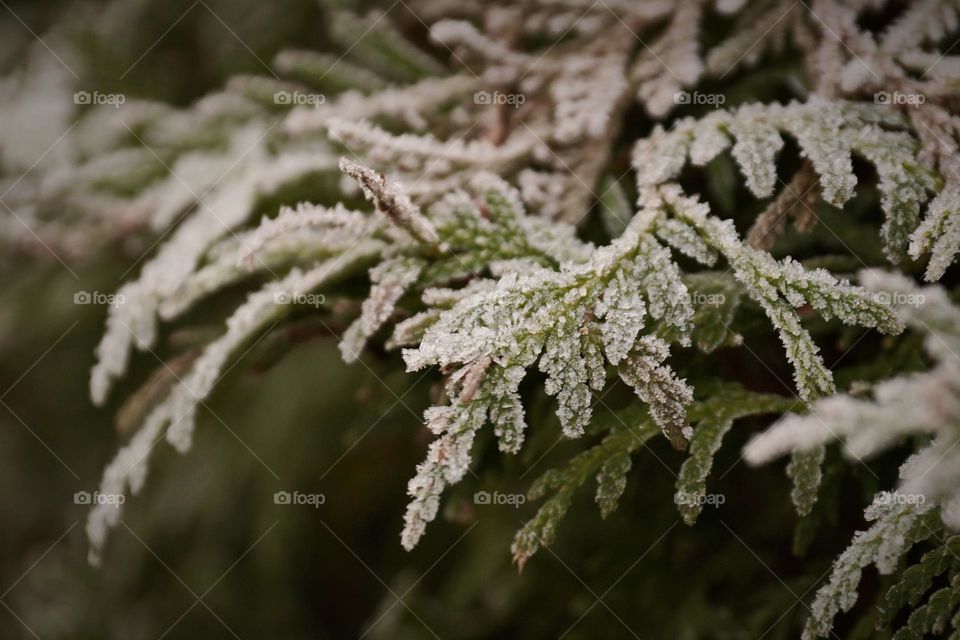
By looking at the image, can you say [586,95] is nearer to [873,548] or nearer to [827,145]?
[827,145]

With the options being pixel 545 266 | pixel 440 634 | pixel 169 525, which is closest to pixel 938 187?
pixel 545 266

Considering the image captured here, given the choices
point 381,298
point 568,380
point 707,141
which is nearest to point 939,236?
point 707,141

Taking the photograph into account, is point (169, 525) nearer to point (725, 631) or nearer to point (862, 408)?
point (725, 631)

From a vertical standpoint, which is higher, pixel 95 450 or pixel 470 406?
pixel 95 450

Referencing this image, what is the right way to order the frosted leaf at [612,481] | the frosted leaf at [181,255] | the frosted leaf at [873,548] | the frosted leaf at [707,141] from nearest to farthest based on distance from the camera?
the frosted leaf at [873,548], the frosted leaf at [612,481], the frosted leaf at [707,141], the frosted leaf at [181,255]

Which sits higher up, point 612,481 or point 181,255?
point 181,255

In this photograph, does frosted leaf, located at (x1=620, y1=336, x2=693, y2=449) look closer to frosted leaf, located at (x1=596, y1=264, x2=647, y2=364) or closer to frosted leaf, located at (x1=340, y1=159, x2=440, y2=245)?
frosted leaf, located at (x1=596, y1=264, x2=647, y2=364)

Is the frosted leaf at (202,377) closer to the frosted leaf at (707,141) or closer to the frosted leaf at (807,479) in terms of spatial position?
the frosted leaf at (707,141)

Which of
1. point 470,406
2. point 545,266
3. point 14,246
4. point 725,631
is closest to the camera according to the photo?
point 470,406

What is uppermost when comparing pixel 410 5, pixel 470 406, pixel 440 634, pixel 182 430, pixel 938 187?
pixel 410 5

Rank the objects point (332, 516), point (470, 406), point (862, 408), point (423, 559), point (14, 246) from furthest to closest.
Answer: point (332, 516)
point (423, 559)
point (14, 246)
point (470, 406)
point (862, 408)

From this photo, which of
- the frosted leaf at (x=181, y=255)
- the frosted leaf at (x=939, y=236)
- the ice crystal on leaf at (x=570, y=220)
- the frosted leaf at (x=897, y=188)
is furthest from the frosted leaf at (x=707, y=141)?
the frosted leaf at (x=181, y=255)
